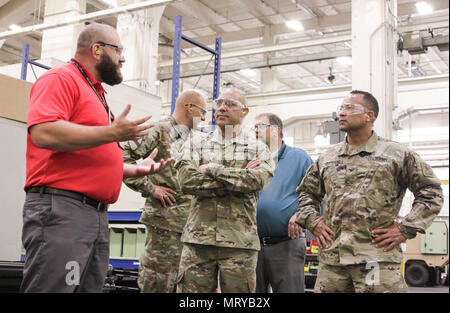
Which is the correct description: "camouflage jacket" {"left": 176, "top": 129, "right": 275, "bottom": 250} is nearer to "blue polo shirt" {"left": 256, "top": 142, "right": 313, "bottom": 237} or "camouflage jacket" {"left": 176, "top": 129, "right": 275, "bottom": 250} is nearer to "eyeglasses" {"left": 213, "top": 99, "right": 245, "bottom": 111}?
"eyeglasses" {"left": 213, "top": 99, "right": 245, "bottom": 111}

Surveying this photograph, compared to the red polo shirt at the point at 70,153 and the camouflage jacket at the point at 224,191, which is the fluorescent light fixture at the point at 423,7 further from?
the red polo shirt at the point at 70,153

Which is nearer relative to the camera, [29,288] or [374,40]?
[29,288]

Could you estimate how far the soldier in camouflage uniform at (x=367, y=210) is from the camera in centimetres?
255

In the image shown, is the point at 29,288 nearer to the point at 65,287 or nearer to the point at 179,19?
the point at 65,287

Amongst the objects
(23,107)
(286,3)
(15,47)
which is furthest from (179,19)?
(15,47)

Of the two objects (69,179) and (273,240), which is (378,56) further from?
(69,179)

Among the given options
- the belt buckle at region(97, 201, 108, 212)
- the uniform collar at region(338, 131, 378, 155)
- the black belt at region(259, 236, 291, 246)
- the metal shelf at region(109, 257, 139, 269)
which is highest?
the uniform collar at region(338, 131, 378, 155)

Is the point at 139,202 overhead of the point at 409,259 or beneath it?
overhead

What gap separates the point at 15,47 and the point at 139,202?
976 centimetres

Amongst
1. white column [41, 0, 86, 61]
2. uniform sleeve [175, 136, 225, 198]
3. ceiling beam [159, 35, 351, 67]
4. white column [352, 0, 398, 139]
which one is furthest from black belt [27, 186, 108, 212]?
ceiling beam [159, 35, 351, 67]

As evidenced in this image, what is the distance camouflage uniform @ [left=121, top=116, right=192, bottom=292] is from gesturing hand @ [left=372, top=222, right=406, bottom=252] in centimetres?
→ 128

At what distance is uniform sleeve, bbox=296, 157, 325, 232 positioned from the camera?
9.52 feet
